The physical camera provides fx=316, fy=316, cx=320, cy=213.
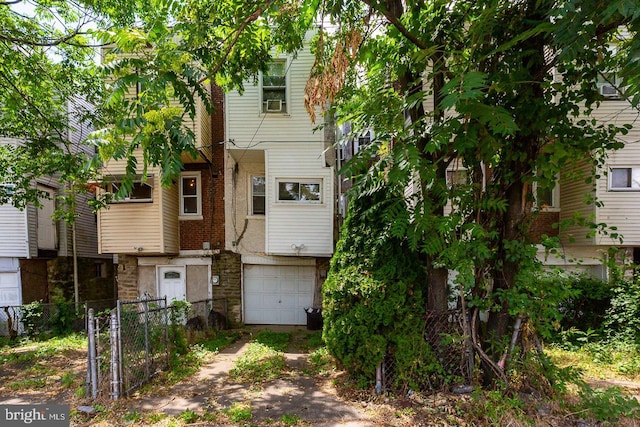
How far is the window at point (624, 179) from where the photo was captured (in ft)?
27.8

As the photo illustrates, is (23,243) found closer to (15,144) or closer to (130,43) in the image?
(15,144)

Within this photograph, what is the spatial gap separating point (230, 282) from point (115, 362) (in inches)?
222

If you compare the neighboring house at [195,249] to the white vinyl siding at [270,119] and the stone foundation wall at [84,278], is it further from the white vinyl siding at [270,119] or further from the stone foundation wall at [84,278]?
the stone foundation wall at [84,278]

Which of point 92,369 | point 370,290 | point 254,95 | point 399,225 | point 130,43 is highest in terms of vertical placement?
point 254,95

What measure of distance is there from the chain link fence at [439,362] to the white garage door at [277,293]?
19.4 ft

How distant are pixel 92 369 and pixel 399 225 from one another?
478 cm

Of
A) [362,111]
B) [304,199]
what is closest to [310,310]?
[304,199]

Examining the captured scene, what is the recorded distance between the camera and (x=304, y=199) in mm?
9648

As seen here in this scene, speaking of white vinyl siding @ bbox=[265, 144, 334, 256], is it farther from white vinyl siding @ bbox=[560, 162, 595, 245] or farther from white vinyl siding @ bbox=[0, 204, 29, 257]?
white vinyl siding @ bbox=[0, 204, 29, 257]

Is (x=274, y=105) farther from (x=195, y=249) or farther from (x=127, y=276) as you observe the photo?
(x=127, y=276)

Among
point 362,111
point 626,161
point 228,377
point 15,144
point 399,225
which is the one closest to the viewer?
point 399,225

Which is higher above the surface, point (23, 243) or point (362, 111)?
point (362, 111)

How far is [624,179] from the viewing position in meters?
8.60

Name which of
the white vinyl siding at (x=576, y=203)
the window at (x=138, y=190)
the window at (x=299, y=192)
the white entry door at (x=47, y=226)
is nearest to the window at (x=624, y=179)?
the white vinyl siding at (x=576, y=203)
